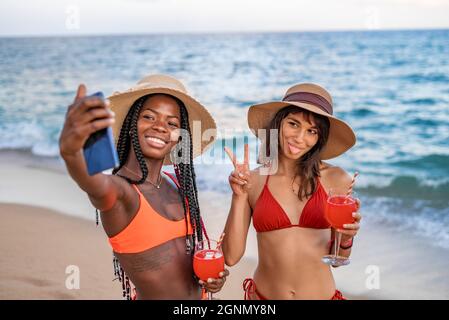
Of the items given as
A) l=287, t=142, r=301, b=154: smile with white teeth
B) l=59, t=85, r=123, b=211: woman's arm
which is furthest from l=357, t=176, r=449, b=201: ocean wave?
l=59, t=85, r=123, b=211: woman's arm

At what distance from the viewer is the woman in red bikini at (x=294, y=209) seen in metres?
3.21

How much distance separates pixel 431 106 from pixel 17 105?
557 inches

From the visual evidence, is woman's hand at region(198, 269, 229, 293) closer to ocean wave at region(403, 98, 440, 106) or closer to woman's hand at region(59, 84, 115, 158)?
woman's hand at region(59, 84, 115, 158)

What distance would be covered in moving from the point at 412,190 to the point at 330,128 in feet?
21.7

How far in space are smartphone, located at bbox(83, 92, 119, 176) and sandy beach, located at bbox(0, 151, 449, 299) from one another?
11.3 ft

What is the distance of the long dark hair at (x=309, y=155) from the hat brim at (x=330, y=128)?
0.05 meters

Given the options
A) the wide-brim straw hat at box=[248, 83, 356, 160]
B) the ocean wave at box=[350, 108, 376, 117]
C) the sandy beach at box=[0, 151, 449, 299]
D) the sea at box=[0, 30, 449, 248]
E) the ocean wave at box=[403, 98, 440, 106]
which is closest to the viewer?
the wide-brim straw hat at box=[248, 83, 356, 160]

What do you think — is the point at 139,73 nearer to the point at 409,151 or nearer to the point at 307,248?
the point at 409,151

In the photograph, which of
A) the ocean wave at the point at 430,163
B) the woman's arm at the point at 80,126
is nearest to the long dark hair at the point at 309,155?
the woman's arm at the point at 80,126

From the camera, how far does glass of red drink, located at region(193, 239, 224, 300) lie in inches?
112

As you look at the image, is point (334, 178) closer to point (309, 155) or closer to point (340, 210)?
point (309, 155)

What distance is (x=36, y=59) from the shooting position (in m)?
34.3

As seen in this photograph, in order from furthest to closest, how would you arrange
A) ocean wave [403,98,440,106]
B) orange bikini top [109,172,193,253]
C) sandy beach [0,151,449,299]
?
ocean wave [403,98,440,106]
sandy beach [0,151,449,299]
orange bikini top [109,172,193,253]

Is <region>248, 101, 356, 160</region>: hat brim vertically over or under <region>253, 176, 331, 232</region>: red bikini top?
over
